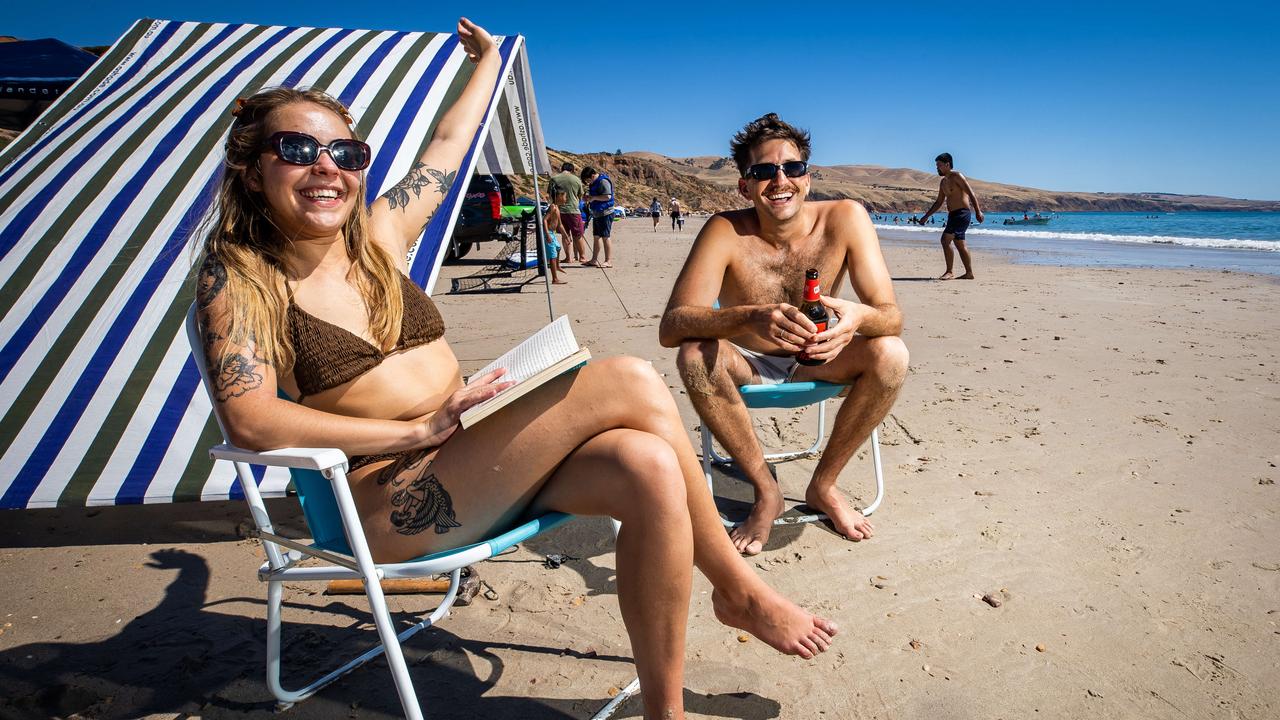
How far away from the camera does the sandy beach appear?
191cm

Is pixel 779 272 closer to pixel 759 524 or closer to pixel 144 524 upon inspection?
pixel 759 524

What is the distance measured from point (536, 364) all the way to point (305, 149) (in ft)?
2.71

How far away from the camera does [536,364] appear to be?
1.61 metres

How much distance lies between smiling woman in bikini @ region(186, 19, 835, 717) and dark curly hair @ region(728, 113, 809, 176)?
67.0 inches

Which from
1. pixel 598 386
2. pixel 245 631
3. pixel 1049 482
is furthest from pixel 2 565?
pixel 1049 482

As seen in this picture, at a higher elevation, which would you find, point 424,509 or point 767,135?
point 767,135

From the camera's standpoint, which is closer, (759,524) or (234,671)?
(234,671)

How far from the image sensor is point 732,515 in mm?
3035

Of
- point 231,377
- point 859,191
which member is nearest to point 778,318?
point 231,377

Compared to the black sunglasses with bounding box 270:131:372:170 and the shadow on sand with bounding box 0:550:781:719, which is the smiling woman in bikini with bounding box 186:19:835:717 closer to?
the black sunglasses with bounding box 270:131:372:170

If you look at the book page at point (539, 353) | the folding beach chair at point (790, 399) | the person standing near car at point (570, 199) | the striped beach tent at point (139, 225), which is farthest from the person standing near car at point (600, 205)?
the book page at point (539, 353)

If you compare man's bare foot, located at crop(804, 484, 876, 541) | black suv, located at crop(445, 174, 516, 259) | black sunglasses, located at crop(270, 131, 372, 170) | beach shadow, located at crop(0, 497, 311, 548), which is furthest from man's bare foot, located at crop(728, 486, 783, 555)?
black suv, located at crop(445, 174, 516, 259)

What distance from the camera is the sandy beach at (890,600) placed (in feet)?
6.26

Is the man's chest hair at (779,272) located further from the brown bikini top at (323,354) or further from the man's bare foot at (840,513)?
the brown bikini top at (323,354)
